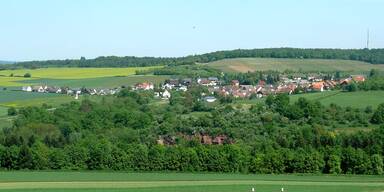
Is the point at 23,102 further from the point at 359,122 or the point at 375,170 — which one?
the point at 375,170

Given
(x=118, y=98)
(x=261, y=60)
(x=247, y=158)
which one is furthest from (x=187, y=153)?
(x=261, y=60)

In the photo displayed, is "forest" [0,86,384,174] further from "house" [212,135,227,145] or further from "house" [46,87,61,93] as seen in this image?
"house" [46,87,61,93]

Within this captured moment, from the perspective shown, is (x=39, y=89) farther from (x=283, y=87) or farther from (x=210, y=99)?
(x=283, y=87)

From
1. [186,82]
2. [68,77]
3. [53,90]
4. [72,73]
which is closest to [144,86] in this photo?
[186,82]

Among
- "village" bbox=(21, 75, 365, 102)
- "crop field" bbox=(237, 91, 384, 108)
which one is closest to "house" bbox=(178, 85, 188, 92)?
"village" bbox=(21, 75, 365, 102)

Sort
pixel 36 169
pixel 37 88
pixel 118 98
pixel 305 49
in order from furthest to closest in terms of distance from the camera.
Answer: pixel 305 49, pixel 37 88, pixel 118 98, pixel 36 169
